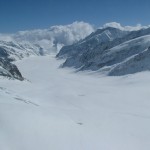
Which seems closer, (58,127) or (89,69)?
(58,127)

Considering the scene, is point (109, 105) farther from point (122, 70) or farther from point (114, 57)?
point (114, 57)

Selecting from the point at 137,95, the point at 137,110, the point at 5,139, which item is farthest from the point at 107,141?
the point at 137,95

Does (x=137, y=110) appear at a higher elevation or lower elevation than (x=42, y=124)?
lower

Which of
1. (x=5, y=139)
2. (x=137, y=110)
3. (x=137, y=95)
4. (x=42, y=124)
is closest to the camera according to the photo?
(x=5, y=139)

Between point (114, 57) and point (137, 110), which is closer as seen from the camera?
point (137, 110)

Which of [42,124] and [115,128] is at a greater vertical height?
[42,124]

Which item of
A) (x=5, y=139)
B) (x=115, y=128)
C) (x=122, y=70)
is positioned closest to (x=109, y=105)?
(x=115, y=128)

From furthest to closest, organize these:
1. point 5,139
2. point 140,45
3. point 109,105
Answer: point 140,45 < point 109,105 < point 5,139

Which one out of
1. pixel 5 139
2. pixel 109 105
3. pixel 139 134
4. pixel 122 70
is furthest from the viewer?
pixel 122 70

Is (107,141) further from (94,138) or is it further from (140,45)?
(140,45)
